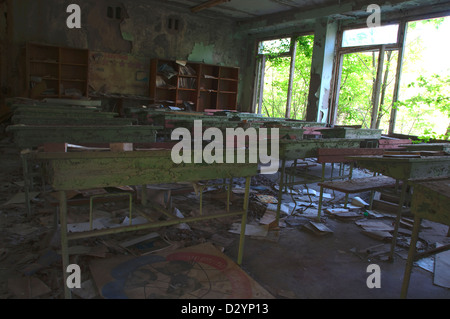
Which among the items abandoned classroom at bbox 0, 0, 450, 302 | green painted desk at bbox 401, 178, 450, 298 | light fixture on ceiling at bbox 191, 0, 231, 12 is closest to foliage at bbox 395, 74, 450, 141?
abandoned classroom at bbox 0, 0, 450, 302

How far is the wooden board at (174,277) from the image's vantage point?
1937 millimetres

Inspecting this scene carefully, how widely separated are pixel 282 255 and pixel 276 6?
7.64 metres

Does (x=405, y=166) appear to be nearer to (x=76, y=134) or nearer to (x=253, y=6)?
(x=76, y=134)

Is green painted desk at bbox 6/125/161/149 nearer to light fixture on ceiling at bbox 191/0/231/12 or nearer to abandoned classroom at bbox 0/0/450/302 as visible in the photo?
abandoned classroom at bbox 0/0/450/302

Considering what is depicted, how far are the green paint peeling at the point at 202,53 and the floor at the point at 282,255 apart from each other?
705 cm

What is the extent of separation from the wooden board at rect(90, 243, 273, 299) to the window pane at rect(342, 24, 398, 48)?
687 centimetres

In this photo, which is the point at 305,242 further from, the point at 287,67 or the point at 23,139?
the point at 287,67

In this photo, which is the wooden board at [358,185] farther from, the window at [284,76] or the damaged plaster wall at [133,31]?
the damaged plaster wall at [133,31]

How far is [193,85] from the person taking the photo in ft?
31.4

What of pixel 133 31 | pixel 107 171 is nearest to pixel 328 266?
pixel 107 171

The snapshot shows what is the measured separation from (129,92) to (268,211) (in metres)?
6.55

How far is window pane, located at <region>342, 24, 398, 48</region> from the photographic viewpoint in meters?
7.23
